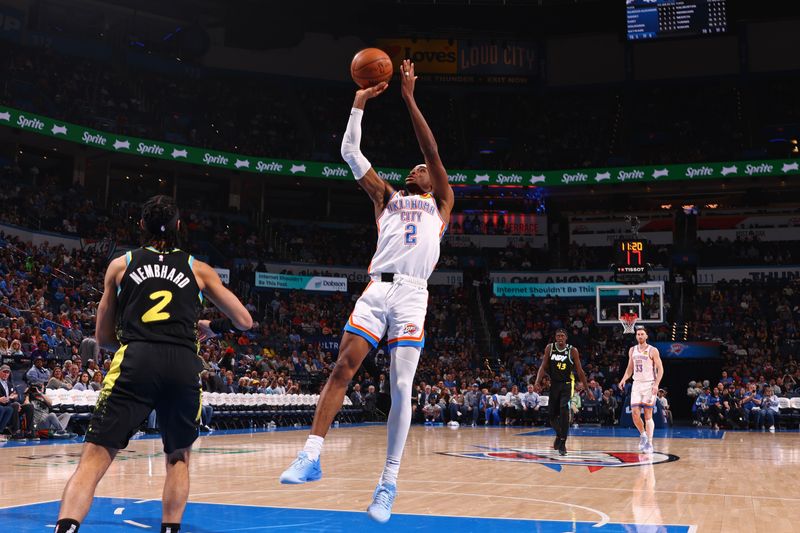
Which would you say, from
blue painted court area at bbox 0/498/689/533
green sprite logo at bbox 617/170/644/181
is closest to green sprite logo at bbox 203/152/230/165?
green sprite logo at bbox 617/170/644/181

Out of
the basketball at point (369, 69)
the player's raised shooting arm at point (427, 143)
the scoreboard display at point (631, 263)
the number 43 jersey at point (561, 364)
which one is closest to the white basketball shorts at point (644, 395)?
the number 43 jersey at point (561, 364)

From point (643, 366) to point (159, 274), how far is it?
1131 centimetres

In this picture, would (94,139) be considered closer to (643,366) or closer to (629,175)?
(629,175)

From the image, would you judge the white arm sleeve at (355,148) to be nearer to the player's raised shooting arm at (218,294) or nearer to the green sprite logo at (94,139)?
the player's raised shooting arm at (218,294)

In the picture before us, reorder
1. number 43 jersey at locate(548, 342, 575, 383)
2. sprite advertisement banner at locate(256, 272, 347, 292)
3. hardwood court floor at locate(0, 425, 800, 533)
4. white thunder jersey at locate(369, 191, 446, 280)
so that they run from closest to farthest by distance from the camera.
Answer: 1. white thunder jersey at locate(369, 191, 446, 280)
2. hardwood court floor at locate(0, 425, 800, 533)
3. number 43 jersey at locate(548, 342, 575, 383)
4. sprite advertisement banner at locate(256, 272, 347, 292)

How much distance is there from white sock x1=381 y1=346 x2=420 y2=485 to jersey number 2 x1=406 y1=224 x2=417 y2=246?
0.67 metres

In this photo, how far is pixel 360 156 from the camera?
536cm

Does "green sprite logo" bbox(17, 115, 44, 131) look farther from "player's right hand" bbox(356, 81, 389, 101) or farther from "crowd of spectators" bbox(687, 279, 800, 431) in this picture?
"player's right hand" bbox(356, 81, 389, 101)

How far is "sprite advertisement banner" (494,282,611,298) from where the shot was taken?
35.5 m

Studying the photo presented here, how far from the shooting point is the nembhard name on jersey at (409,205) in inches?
217

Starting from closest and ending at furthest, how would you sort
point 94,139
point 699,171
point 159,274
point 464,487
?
point 159,274, point 464,487, point 94,139, point 699,171

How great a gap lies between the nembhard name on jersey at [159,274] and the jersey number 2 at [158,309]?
0.28 ft

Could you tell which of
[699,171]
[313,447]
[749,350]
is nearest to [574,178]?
[699,171]

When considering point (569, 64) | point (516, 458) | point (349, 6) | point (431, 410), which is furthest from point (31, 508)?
point (569, 64)
